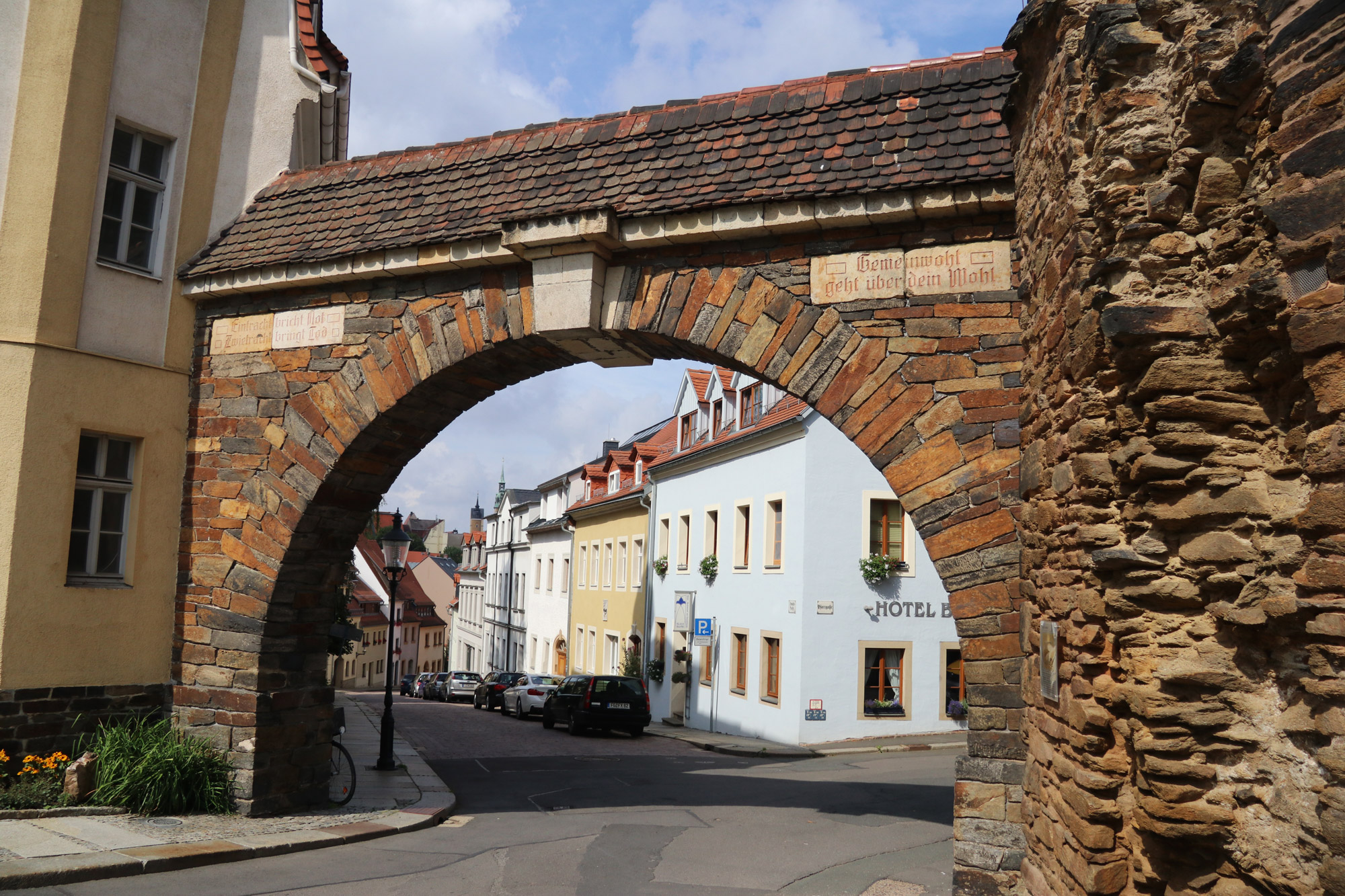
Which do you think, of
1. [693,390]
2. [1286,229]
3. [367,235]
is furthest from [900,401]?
[693,390]

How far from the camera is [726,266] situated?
23.1 ft

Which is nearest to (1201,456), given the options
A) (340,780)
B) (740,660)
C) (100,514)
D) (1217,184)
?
(1217,184)

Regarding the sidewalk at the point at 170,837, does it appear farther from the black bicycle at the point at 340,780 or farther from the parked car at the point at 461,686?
the parked car at the point at 461,686

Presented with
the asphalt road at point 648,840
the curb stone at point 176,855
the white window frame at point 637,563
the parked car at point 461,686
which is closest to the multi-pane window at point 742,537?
the asphalt road at point 648,840

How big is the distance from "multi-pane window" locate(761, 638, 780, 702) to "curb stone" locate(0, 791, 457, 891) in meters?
11.4

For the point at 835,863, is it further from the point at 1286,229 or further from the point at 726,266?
the point at 1286,229

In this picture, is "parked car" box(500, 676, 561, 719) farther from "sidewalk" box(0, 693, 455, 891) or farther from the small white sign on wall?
the small white sign on wall

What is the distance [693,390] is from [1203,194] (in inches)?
955

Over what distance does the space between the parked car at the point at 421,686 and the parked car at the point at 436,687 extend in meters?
0.18

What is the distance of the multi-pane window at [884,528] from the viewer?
19000 mm

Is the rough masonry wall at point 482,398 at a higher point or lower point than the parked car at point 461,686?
higher

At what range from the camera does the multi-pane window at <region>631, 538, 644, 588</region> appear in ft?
94.9

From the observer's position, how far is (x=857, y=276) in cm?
661

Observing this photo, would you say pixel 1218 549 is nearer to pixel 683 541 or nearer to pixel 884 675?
pixel 884 675
